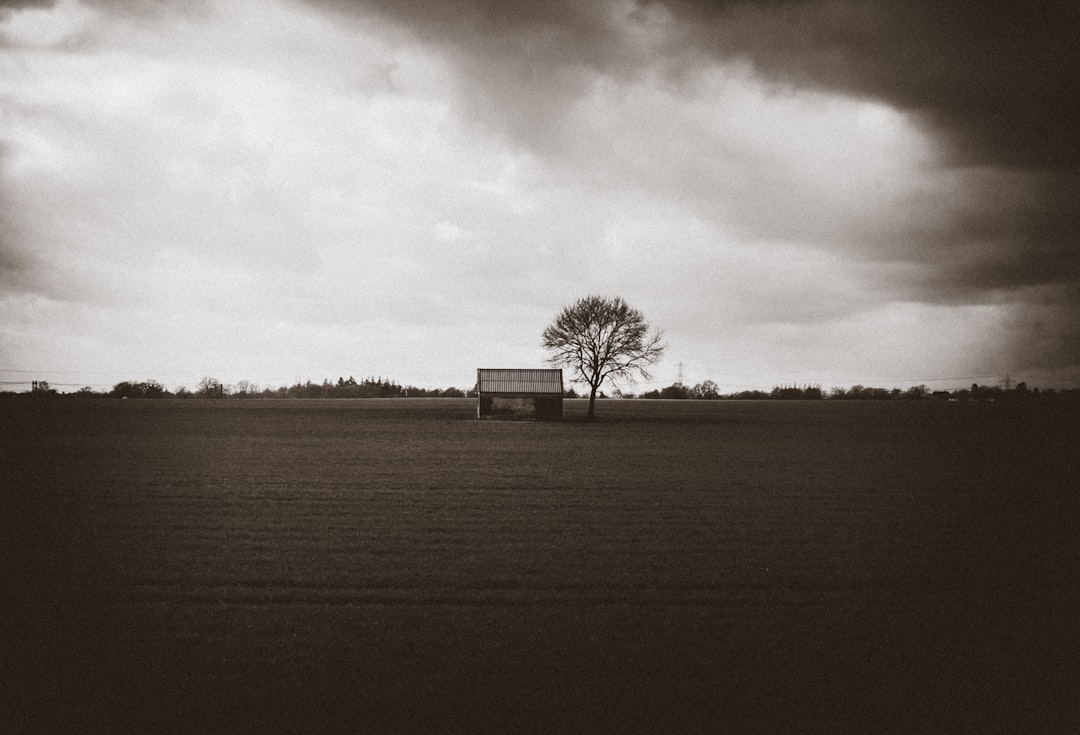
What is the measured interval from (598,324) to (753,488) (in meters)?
47.2

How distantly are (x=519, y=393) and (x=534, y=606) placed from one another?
54792 mm

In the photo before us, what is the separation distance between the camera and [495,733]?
622 cm

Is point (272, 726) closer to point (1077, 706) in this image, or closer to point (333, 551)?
point (333, 551)

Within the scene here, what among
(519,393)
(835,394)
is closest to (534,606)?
(519,393)

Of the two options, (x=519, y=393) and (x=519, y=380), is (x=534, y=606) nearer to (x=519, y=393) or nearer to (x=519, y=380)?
(x=519, y=393)

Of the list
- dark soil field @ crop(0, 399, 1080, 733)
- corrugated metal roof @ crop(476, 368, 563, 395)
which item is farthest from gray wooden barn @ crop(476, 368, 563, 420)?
dark soil field @ crop(0, 399, 1080, 733)

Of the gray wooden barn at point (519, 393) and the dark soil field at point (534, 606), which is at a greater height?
the gray wooden barn at point (519, 393)

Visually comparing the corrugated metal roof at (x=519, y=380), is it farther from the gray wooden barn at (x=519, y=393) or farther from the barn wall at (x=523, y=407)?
the barn wall at (x=523, y=407)

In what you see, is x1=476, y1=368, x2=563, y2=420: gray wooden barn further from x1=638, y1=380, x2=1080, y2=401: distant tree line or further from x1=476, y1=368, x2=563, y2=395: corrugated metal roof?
x1=638, y1=380, x2=1080, y2=401: distant tree line

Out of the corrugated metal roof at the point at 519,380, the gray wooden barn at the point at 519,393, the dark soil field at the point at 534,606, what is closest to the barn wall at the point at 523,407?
the gray wooden barn at the point at 519,393

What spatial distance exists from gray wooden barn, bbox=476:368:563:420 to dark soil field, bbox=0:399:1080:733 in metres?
40.7

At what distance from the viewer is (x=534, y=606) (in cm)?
975

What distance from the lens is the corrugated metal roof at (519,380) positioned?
221ft

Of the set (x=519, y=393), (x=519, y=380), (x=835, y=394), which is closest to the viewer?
(x=519, y=393)
